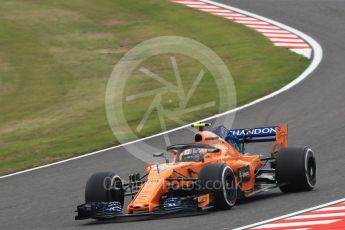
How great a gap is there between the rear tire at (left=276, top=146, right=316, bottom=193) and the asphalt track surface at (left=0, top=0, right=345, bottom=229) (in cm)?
22

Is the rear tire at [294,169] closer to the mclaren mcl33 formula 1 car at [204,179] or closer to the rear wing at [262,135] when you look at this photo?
the mclaren mcl33 formula 1 car at [204,179]

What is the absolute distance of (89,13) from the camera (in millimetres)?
38844

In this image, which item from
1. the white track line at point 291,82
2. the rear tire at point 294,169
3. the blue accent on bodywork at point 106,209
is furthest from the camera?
the white track line at point 291,82

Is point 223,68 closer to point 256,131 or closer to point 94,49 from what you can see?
point 94,49

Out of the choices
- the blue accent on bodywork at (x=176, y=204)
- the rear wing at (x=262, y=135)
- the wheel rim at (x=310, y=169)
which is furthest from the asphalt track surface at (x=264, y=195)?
the rear wing at (x=262, y=135)

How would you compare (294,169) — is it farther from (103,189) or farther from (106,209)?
(106,209)

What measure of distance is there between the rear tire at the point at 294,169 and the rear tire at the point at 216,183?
1.81 m

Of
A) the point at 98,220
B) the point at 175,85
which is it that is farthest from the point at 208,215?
the point at 175,85

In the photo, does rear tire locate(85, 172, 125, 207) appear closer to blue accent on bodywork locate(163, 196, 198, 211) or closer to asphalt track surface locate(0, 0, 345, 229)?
asphalt track surface locate(0, 0, 345, 229)

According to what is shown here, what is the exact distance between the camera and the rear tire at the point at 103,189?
15.0 m

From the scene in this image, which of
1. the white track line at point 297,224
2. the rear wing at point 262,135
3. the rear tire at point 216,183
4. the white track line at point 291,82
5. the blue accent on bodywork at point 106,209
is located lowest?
the white track line at point 297,224

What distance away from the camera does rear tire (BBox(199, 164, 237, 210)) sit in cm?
1412

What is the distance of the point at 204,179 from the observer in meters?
14.2

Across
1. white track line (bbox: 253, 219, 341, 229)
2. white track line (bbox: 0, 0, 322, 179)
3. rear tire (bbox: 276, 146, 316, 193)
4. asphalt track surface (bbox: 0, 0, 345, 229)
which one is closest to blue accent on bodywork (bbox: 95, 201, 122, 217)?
asphalt track surface (bbox: 0, 0, 345, 229)
